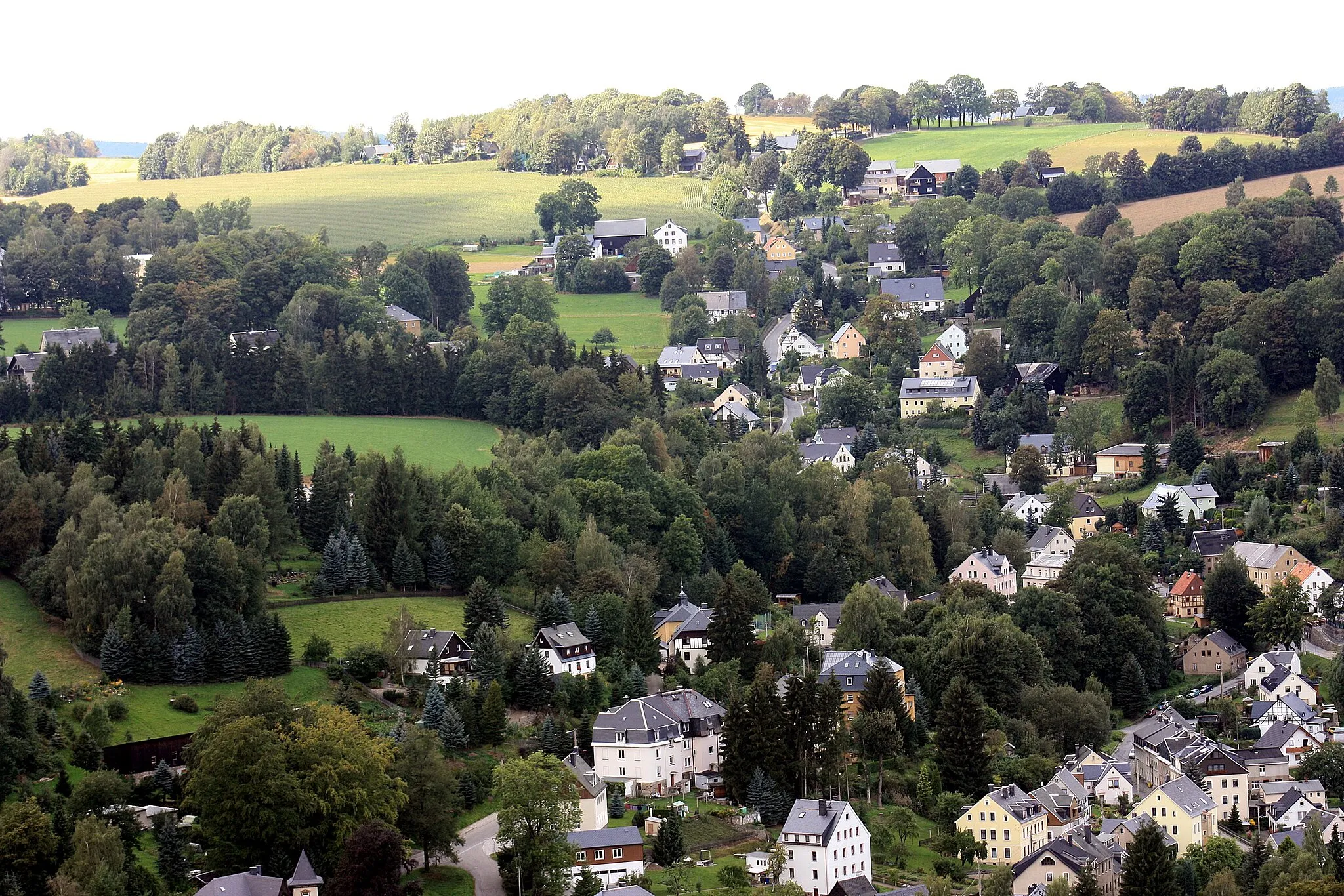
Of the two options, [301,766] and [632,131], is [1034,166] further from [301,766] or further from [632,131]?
[301,766]

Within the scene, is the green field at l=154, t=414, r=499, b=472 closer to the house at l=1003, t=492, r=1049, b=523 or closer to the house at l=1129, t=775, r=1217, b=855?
the house at l=1003, t=492, r=1049, b=523

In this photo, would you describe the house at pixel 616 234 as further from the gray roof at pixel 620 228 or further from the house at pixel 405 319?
the house at pixel 405 319

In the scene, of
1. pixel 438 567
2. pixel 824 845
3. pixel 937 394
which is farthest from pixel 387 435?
pixel 824 845

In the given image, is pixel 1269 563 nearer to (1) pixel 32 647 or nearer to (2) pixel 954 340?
(2) pixel 954 340

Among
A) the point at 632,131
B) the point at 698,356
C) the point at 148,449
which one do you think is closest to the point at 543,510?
the point at 148,449

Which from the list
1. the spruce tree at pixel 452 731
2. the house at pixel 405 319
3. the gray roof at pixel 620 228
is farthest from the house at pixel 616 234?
the spruce tree at pixel 452 731
